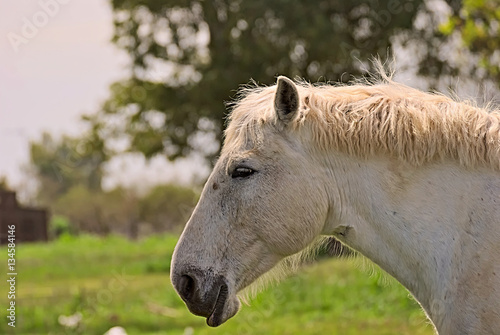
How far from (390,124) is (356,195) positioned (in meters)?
0.38

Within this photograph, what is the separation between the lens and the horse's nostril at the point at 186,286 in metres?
3.19

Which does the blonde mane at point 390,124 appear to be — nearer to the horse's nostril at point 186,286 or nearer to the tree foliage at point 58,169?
the horse's nostril at point 186,286

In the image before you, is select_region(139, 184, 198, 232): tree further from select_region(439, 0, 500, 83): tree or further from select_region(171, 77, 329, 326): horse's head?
select_region(171, 77, 329, 326): horse's head

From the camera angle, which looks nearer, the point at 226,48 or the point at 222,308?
the point at 222,308

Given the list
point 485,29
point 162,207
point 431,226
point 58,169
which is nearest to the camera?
point 431,226

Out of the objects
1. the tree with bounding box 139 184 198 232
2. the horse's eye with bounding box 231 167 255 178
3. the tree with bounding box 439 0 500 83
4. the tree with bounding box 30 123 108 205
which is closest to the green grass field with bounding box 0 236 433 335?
the tree with bounding box 439 0 500 83

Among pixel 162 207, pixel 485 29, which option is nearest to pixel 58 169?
pixel 162 207

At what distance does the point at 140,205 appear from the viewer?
33.5 meters

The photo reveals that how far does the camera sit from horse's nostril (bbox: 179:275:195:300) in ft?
10.5

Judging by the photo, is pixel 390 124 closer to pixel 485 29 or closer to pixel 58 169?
pixel 485 29

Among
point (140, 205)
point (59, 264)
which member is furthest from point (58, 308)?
point (140, 205)

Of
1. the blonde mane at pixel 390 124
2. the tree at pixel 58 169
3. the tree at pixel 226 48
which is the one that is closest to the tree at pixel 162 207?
the tree at pixel 58 169

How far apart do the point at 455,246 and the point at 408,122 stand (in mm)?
622

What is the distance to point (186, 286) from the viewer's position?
3.20 meters
